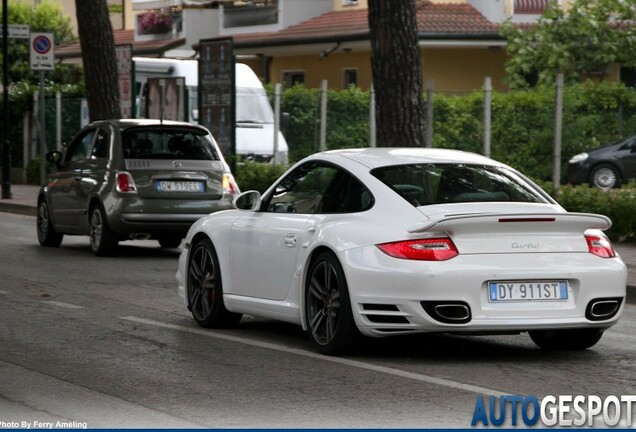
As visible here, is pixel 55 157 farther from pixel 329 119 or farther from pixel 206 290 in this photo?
pixel 206 290

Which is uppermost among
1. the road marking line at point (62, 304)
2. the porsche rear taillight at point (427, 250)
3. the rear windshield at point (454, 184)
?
the rear windshield at point (454, 184)

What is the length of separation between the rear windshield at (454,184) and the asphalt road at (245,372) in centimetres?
103

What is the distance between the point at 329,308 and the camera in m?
10.0

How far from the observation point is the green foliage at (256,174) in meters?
27.1

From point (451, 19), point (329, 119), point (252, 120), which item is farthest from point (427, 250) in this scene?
point (451, 19)

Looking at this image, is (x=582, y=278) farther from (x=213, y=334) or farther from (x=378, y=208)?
(x=213, y=334)

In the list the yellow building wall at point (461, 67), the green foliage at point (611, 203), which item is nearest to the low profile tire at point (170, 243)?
the green foliage at point (611, 203)

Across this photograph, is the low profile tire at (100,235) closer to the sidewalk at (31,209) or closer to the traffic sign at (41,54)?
the sidewalk at (31,209)

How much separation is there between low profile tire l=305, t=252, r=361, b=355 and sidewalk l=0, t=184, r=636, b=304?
200 inches

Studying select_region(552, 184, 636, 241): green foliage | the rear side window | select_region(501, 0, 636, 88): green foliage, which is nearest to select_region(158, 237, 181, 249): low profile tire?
select_region(552, 184, 636, 241): green foliage

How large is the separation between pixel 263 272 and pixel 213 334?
0.75 meters

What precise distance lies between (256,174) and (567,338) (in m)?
17.2

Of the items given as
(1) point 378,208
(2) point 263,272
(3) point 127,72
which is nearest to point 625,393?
(1) point 378,208

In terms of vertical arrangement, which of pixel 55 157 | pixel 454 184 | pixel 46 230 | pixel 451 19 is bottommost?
pixel 46 230
